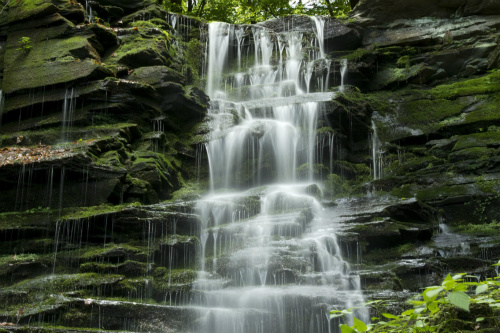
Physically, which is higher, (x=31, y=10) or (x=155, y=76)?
(x=31, y=10)

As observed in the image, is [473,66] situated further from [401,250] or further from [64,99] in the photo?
[64,99]

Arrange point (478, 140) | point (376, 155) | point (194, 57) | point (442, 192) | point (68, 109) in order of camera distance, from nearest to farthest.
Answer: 1. point (442, 192)
2. point (478, 140)
3. point (68, 109)
4. point (376, 155)
5. point (194, 57)

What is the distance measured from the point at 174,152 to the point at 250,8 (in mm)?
14308

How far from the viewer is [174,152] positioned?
41.4 ft

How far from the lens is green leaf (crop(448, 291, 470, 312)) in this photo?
2143 millimetres

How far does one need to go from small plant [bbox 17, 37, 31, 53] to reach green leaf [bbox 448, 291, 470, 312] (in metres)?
14.4

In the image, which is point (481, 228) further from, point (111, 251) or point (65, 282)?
point (65, 282)

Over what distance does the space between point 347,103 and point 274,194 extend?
4.51 meters

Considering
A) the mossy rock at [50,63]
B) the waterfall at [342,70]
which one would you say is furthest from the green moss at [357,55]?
the mossy rock at [50,63]

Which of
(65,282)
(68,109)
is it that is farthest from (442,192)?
(68,109)

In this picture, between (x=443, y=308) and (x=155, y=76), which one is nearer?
(x=443, y=308)

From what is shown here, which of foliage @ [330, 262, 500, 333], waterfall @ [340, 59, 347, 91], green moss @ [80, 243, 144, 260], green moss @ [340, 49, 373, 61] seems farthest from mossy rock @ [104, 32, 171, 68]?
foliage @ [330, 262, 500, 333]

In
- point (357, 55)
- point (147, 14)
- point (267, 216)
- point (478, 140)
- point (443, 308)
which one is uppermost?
point (147, 14)

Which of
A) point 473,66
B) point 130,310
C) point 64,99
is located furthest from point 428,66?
point 130,310
